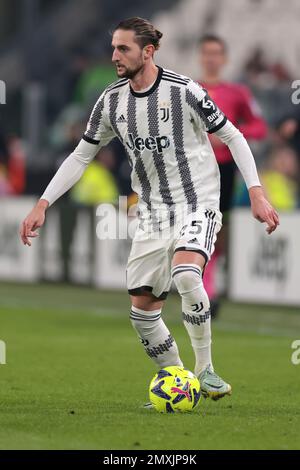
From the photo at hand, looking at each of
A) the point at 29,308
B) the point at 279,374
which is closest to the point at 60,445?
the point at 279,374

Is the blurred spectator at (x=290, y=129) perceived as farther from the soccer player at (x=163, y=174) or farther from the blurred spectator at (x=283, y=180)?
the soccer player at (x=163, y=174)

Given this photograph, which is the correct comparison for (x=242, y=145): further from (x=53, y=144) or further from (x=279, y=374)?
(x=53, y=144)

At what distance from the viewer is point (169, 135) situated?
23.5 ft

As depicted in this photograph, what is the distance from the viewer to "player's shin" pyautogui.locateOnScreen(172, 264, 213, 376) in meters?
6.89

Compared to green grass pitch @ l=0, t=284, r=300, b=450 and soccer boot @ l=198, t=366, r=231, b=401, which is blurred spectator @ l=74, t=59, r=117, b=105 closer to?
green grass pitch @ l=0, t=284, r=300, b=450

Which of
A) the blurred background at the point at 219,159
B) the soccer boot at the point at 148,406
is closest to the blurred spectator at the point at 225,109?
the blurred background at the point at 219,159

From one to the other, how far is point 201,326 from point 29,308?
6.91 meters

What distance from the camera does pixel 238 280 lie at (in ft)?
45.8

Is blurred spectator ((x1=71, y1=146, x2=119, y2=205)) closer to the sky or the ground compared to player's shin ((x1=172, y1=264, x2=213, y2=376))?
closer to the sky

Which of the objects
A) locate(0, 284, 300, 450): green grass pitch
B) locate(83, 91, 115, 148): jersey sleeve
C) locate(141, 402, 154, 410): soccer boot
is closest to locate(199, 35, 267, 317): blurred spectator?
locate(0, 284, 300, 450): green grass pitch

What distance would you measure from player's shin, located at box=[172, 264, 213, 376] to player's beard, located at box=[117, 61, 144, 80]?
1029 mm

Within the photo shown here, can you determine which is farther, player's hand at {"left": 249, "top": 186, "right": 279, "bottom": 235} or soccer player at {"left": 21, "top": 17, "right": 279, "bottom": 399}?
soccer player at {"left": 21, "top": 17, "right": 279, "bottom": 399}

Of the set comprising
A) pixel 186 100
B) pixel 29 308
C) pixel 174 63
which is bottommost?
pixel 29 308
